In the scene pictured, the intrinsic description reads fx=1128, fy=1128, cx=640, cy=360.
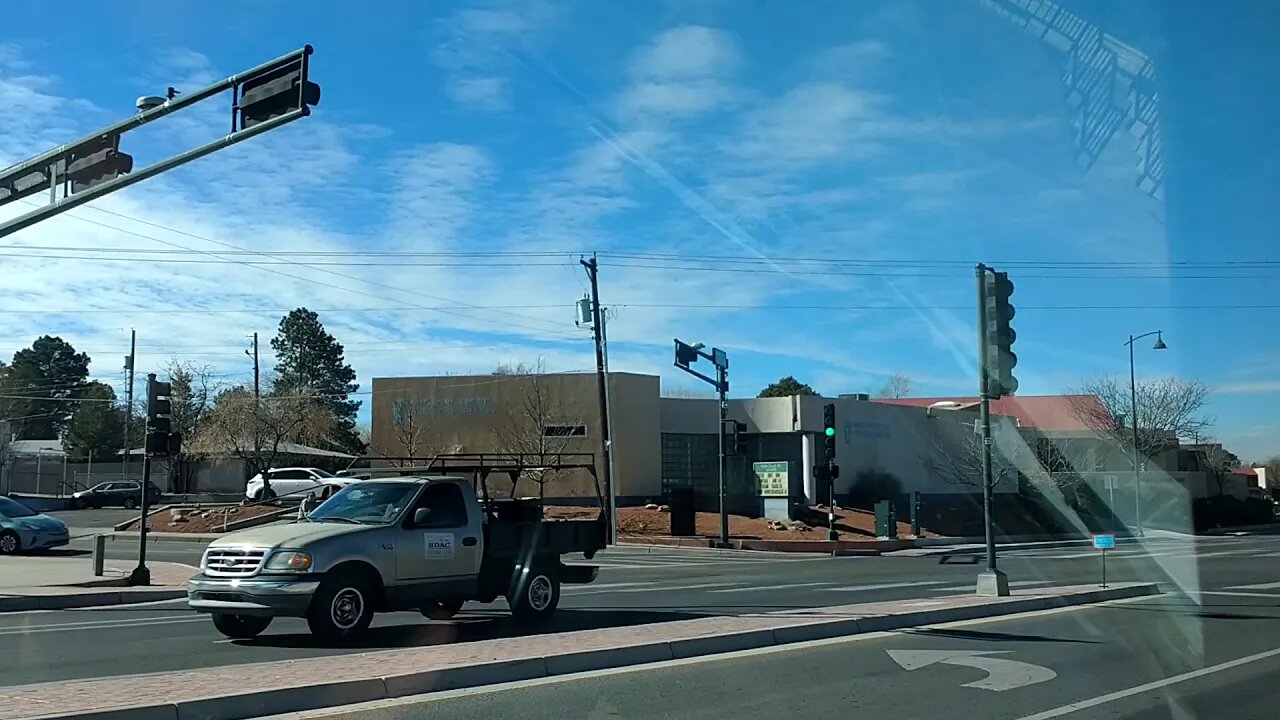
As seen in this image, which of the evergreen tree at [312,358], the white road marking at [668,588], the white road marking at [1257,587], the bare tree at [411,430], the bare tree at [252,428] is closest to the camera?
the white road marking at [668,588]

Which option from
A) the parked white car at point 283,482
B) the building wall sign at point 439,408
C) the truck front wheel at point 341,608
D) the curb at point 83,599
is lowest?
the curb at point 83,599

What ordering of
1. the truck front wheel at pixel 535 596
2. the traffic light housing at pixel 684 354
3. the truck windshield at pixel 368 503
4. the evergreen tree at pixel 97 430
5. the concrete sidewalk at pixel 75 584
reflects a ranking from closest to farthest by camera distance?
the truck windshield at pixel 368 503 < the truck front wheel at pixel 535 596 < the concrete sidewalk at pixel 75 584 < the traffic light housing at pixel 684 354 < the evergreen tree at pixel 97 430

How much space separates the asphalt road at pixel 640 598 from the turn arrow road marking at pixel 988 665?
394cm

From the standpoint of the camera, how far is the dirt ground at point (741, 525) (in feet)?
127

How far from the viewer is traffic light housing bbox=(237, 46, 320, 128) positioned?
49.4 feet

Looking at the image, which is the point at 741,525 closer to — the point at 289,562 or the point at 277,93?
the point at 277,93

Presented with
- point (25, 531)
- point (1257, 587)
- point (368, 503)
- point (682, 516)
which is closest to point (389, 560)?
point (368, 503)

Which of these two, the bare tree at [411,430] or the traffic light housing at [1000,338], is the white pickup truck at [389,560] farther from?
the bare tree at [411,430]

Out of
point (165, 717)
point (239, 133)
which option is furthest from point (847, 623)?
point (239, 133)

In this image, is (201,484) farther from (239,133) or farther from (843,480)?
(239,133)

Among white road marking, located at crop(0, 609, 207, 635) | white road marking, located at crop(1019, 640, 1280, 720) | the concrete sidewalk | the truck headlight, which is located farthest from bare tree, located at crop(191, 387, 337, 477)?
white road marking, located at crop(1019, 640, 1280, 720)

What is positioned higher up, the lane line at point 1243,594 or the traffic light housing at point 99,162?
the traffic light housing at point 99,162

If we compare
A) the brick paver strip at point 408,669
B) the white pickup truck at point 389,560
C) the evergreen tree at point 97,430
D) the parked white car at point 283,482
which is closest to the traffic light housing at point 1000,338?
the brick paver strip at point 408,669

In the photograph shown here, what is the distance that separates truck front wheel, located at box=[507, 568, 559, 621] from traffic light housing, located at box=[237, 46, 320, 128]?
6.95 m
